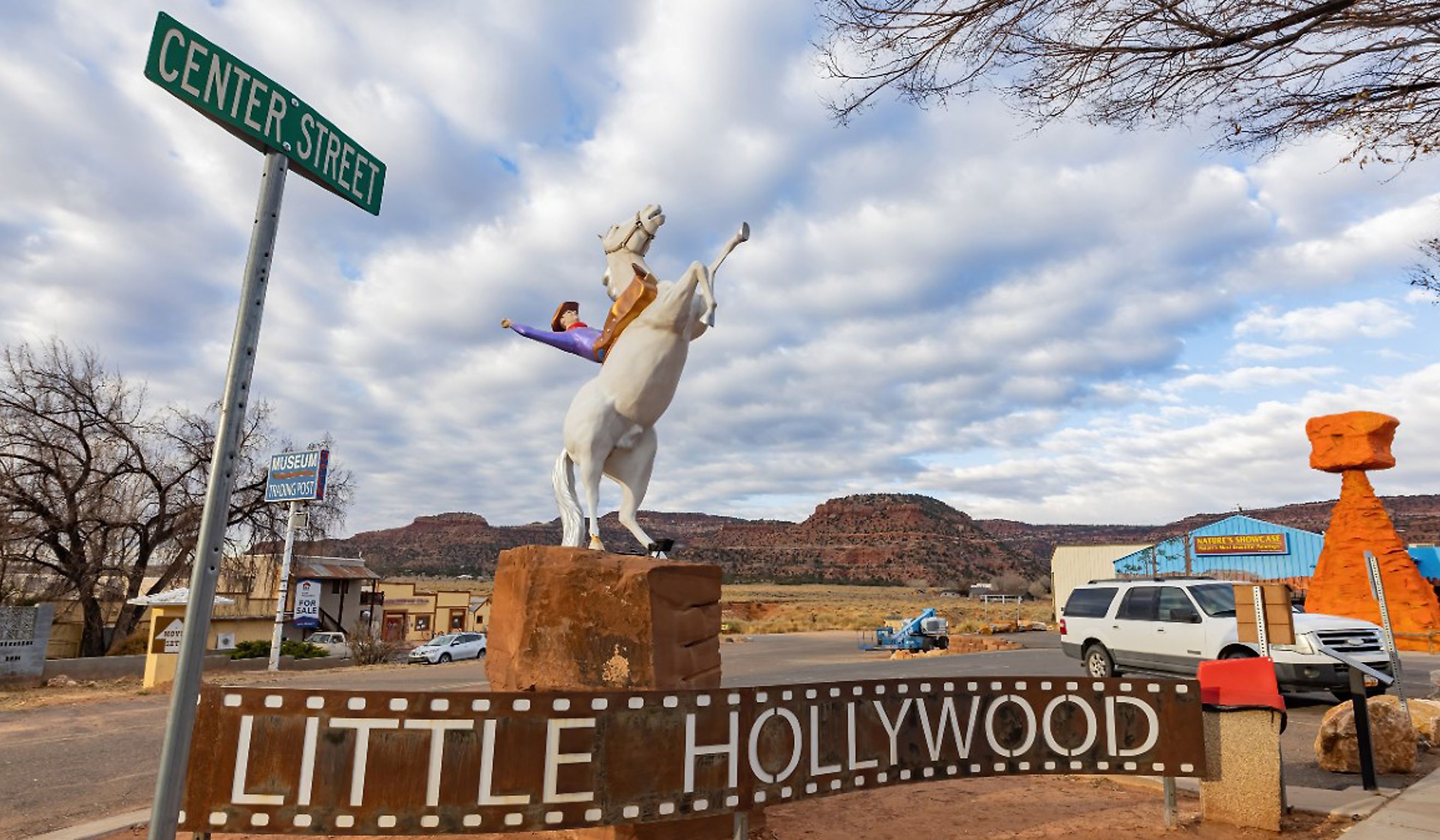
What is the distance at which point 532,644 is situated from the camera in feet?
16.7

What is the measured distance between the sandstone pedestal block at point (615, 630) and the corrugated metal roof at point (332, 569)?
1098 inches

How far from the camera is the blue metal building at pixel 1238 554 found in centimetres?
3075

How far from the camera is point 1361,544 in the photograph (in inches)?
870

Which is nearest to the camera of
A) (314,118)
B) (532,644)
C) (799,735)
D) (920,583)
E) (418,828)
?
(314,118)

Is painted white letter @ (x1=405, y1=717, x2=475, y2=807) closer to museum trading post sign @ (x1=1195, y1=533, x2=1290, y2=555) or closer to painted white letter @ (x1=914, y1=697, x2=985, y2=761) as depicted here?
painted white letter @ (x1=914, y1=697, x2=985, y2=761)

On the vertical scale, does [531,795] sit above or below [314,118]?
below

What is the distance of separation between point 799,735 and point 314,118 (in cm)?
354

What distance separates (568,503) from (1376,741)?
7.31 m

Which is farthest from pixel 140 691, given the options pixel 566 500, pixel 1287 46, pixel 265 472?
pixel 1287 46

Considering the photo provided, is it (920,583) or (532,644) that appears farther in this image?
(920,583)

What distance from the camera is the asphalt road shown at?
265 inches

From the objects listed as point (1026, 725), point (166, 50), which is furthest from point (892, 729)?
point (166, 50)

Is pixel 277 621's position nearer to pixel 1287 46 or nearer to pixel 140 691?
pixel 140 691

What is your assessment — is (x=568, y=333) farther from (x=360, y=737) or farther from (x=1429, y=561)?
(x=1429, y=561)
